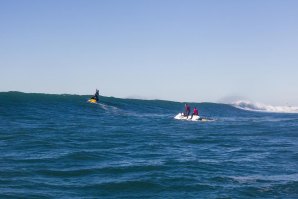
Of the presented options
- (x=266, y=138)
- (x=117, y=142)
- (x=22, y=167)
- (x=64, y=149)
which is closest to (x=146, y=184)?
(x=22, y=167)

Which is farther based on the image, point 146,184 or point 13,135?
point 13,135

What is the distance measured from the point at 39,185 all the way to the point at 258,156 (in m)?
9.76

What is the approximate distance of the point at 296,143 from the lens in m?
20.7

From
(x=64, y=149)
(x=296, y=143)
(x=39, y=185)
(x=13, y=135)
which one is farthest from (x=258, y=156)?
(x=13, y=135)

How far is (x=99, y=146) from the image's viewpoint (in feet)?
59.0

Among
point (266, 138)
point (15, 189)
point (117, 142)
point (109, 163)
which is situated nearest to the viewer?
point (15, 189)

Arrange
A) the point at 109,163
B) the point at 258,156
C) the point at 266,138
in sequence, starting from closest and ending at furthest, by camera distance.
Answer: the point at 109,163
the point at 258,156
the point at 266,138

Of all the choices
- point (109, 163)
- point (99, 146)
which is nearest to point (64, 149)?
point (99, 146)

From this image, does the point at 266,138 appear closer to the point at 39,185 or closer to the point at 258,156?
the point at 258,156

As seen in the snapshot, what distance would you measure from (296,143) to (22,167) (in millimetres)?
14952

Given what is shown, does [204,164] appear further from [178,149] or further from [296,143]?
[296,143]

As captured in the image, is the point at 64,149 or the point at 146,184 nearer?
the point at 146,184

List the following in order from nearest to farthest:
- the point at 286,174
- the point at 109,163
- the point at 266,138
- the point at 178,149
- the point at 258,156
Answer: the point at 286,174 → the point at 109,163 → the point at 258,156 → the point at 178,149 → the point at 266,138

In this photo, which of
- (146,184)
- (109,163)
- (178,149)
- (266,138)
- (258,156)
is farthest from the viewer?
(266,138)
